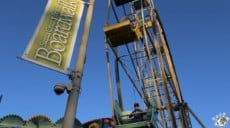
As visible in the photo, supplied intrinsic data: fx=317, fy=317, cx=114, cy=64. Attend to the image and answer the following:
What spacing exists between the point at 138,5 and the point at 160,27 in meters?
2.33

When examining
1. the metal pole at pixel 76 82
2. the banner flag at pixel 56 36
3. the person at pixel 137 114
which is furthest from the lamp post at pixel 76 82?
the person at pixel 137 114

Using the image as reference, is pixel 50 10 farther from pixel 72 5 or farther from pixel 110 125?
pixel 110 125

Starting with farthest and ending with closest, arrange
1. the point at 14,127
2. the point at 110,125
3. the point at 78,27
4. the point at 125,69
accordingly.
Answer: the point at 125,69 < the point at 14,127 < the point at 110,125 < the point at 78,27

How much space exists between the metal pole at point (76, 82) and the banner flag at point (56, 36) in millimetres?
179

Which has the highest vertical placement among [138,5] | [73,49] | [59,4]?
[138,5]

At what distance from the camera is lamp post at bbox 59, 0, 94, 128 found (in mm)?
5164

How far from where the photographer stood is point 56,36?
628cm

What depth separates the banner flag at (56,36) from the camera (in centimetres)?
576

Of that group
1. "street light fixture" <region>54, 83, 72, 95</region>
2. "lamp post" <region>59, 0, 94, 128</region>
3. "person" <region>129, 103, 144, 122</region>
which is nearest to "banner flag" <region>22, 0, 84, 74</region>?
"lamp post" <region>59, 0, 94, 128</region>

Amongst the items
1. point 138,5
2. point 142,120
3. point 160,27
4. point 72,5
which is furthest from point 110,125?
point 138,5

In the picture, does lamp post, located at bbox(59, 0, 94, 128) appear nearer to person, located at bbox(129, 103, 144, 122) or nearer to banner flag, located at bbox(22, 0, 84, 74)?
banner flag, located at bbox(22, 0, 84, 74)

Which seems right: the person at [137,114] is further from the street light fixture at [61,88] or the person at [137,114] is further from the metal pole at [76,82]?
the street light fixture at [61,88]

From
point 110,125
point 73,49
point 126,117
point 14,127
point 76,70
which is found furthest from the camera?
point 14,127

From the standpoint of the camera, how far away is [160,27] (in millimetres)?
20031
